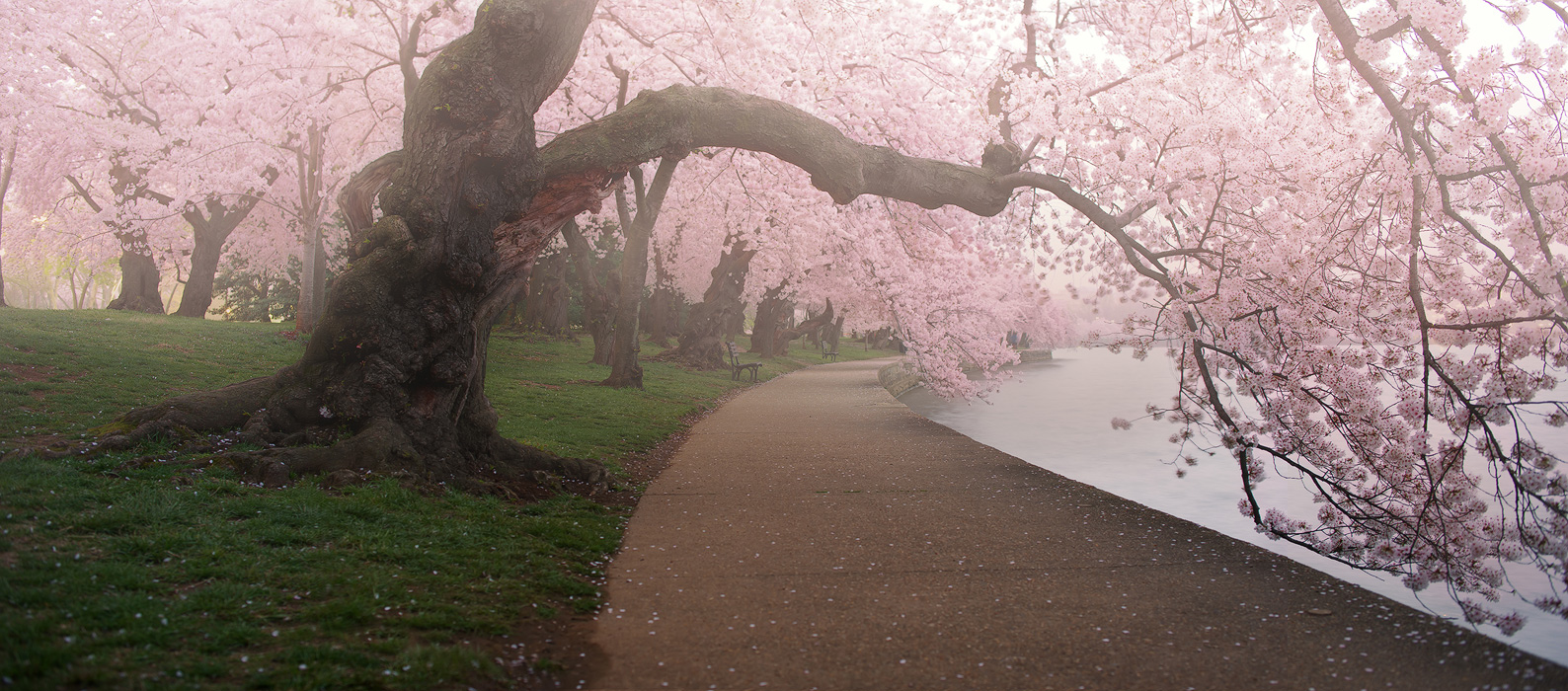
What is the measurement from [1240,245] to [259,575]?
7.49 metres

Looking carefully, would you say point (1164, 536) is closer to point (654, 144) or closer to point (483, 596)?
point (483, 596)

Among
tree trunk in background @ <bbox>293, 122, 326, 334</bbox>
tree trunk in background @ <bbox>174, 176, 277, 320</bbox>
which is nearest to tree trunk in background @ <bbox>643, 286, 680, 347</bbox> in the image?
tree trunk in background @ <bbox>174, 176, 277, 320</bbox>

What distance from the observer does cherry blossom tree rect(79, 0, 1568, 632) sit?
16.0ft

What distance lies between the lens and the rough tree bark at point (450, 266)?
6.96m

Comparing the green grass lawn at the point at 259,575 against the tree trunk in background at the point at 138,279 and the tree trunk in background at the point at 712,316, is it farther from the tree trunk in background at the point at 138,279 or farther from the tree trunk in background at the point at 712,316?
the tree trunk in background at the point at 138,279

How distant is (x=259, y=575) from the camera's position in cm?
432

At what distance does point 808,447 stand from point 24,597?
8781 millimetres

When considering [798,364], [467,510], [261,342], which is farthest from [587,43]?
[798,364]

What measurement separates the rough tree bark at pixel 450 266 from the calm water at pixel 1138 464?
13.5 ft

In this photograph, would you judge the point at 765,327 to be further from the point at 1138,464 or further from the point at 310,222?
the point at 1138,464

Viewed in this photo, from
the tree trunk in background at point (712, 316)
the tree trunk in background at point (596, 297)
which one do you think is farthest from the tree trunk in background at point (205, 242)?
the tree trunk in background at point (712, 316)

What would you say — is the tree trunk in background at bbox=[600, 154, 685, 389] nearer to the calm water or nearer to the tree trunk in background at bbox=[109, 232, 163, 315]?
the calm water

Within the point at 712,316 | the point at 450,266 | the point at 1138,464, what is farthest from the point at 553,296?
the point at 450,266

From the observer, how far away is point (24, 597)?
349 cm
